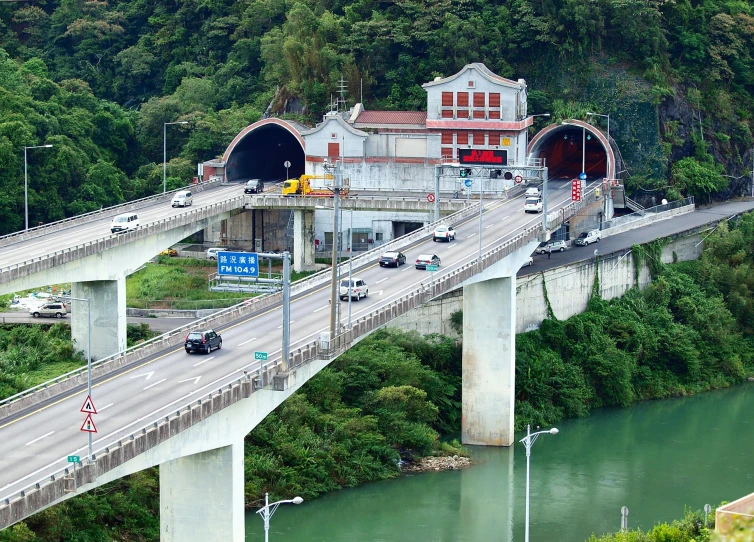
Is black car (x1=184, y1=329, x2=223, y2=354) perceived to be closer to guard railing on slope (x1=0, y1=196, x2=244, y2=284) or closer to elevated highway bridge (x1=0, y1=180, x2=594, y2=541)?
elevated highway bridge (x1=0, y1=180, x2=594, y2=541)

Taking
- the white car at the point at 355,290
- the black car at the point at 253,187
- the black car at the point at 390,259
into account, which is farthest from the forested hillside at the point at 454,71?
the white car at the point at 355,290

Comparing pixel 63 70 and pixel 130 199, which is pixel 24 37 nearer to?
pixel 63 70

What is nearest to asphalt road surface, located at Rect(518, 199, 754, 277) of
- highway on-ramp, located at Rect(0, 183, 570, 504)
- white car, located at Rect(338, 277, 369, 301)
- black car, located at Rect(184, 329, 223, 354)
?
highway on-ramp, located at Rect(0, 183, 570, 504)

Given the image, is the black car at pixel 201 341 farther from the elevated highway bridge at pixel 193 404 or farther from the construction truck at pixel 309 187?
the construction truck at pixel 309 187

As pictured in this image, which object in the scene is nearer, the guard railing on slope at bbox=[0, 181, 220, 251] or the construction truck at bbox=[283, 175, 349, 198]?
the guard railing on slope at bbox=[0, 181, 220, 251]

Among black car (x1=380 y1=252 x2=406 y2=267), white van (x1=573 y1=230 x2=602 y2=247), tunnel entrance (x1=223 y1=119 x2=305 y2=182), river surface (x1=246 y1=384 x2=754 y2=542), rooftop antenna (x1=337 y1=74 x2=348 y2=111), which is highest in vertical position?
rooftop antenna (x1=337 y1=74 x2=348 y2=111)

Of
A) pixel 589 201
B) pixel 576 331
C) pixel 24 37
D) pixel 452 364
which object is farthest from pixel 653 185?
pixel 24 37
